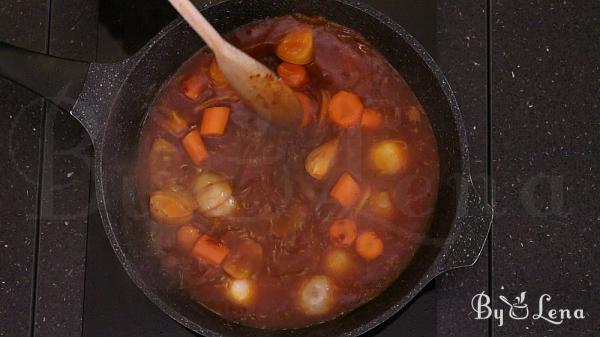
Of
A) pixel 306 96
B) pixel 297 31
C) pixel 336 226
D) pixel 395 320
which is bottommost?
pixel 395 320

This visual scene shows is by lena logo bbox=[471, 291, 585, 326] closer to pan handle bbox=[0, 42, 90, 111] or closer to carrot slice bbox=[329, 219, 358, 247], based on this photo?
carrot slice bbox=[329, 219, 358, 247]

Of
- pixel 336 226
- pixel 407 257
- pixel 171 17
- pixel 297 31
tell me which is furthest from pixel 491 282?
pixel 171 17

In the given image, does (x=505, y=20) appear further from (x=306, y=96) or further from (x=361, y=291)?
(x=361, y=291)

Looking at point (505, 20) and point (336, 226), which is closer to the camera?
point (336, 226)

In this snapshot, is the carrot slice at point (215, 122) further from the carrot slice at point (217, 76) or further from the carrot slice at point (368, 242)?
the carrot slice at point (368, 242)

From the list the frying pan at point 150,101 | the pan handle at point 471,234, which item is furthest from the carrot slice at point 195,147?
the pan handle at point 471,234

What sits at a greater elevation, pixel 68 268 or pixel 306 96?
pixel 306 96

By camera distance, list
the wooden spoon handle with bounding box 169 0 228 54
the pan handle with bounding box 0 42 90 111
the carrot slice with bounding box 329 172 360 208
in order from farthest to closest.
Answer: the carrot slice with bounding box 329 172 360 208, the pan handle with bounding box 0 42 90 111, the wooden spoon handle with bounding box 169 0 228 54

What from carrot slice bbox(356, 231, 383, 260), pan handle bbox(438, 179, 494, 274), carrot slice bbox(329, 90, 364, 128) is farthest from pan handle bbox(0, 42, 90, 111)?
pan handle bbox(438, 179, 494, 274)
